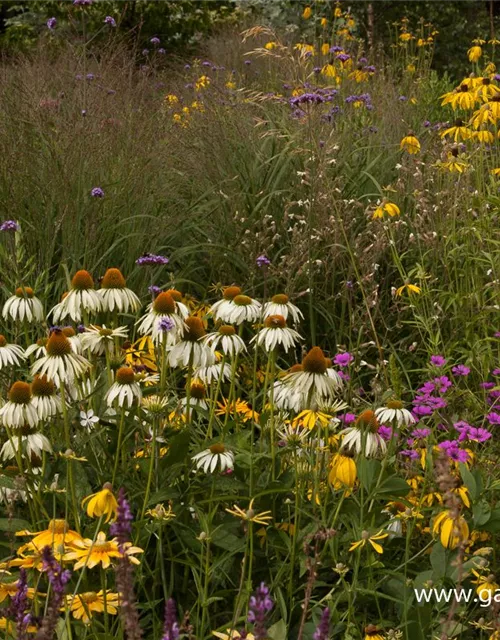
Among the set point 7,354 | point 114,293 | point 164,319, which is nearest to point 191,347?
point 164,319

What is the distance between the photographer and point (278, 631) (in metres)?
1.73

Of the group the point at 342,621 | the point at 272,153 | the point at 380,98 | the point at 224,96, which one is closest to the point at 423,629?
the point at 342,621

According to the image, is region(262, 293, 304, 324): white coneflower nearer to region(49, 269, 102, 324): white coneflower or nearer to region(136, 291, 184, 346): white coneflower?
region(136, 291, 184, 346): white coneflower

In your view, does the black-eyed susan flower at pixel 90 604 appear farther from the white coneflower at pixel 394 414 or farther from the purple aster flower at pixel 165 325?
the white coneflower at pixel 394 414

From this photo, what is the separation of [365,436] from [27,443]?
0.67m

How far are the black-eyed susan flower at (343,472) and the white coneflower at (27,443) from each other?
0.58 m

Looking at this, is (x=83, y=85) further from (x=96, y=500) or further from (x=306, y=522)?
(x=96, y=500)

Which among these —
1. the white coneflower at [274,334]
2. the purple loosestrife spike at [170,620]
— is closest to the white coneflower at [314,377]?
the white coneflower at [274,334]

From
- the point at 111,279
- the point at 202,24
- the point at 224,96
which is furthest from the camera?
the point at 202,24

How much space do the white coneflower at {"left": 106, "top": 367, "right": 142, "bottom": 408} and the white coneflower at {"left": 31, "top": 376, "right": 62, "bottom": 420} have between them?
111 mm

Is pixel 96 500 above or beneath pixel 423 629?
above

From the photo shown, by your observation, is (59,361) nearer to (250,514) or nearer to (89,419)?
(89,419)

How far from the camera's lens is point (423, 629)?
1.85m

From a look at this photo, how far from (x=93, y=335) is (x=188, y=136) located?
114 inches
